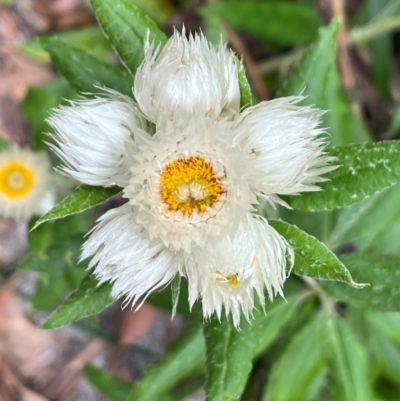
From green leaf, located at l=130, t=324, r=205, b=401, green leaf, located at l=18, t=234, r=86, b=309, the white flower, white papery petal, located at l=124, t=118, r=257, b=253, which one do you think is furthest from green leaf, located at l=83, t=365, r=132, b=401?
white papery petal, located at l=124, t=118, r=257, b=253

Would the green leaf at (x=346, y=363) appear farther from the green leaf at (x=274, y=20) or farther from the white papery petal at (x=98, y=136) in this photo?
the green leaf at (x=274, y=20)

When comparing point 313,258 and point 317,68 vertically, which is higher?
point 317,68

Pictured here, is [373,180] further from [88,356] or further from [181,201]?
[88,356]

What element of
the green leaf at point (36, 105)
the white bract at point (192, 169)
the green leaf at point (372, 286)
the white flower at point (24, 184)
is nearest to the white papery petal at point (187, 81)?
the white bract at point (192, 169)

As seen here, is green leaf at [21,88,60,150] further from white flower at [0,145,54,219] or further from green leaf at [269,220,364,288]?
green leaf at [269,220,364,288]

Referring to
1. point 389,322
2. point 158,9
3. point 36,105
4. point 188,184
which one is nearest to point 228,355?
point 188,184

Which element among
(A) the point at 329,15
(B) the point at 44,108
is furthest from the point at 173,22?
(B) the point at 44,108

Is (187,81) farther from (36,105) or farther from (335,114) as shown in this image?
(36,105)
